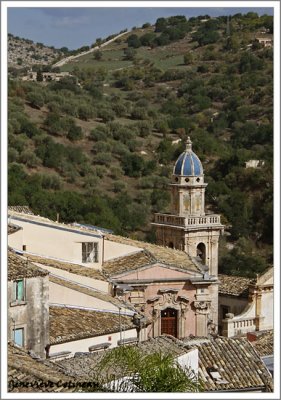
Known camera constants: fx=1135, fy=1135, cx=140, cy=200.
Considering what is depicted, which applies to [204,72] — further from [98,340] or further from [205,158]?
[98,340]

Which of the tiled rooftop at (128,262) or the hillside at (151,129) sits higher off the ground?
the hillside at (151,129)

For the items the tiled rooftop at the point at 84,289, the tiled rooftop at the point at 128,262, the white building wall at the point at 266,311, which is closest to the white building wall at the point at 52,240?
the tiled rooftop at the point at 128,262

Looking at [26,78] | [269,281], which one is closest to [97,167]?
[26,78]

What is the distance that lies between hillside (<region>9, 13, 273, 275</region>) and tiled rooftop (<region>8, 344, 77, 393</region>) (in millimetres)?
19754

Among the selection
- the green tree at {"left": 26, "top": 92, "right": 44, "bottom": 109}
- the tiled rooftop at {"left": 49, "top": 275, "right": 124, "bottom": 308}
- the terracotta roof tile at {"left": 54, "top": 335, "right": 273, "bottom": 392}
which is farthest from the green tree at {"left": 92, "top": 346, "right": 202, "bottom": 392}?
the green tree at {"left": 26, "top": 92, "right": 44, "bottom": 109}

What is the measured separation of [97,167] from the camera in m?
46.1

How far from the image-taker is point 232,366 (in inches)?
487

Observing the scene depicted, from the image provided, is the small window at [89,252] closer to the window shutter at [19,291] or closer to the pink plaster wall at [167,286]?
the pink plaster wall at [167,286]

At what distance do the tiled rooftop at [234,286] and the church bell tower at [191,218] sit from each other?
4.34ft

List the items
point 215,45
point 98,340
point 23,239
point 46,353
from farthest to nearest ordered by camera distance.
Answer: point 215,45
point 23,239
point 98,340
point 46,353

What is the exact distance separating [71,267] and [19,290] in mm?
4414

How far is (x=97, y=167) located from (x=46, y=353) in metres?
34.5

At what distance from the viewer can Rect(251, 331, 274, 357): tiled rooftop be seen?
14370 mm

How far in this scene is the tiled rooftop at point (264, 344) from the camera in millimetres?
14370
